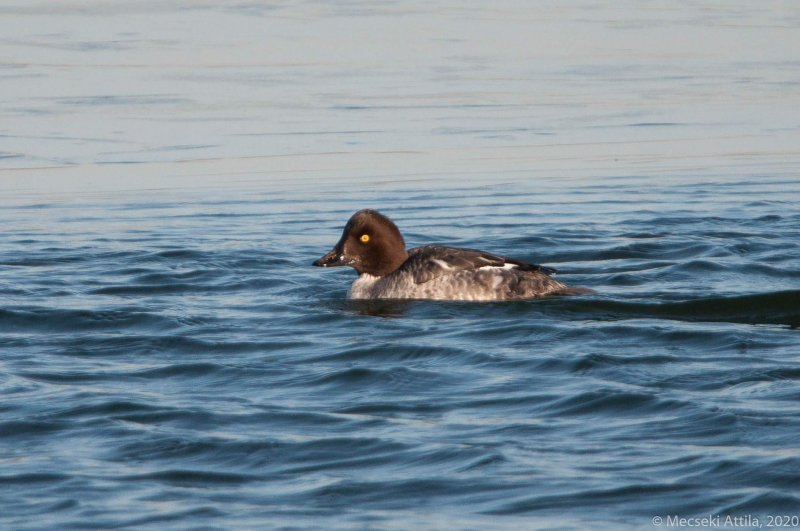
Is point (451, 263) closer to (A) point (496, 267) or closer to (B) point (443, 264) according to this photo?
(B) point (443, 264)

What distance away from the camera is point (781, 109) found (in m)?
19.3

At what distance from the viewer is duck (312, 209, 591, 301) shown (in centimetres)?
1119

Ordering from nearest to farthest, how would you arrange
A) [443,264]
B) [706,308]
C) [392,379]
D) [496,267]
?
[392,379] → [706,308] → [496,267] → [443,264]

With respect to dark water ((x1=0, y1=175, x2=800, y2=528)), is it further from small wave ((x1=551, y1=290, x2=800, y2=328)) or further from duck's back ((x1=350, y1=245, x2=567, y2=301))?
duck's back ((x1=350, y1=245, x2=567, y2=301))

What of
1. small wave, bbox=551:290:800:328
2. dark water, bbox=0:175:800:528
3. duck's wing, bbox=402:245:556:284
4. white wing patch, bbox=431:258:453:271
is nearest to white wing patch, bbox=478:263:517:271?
duck's wing, bbox=402:245:556:284

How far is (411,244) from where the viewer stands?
47.1 ft

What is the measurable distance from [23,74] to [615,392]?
51.4ft

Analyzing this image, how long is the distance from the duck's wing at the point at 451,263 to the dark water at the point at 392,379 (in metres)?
0.27

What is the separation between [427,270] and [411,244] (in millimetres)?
2965

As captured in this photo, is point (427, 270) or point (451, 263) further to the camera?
point (427, 270)

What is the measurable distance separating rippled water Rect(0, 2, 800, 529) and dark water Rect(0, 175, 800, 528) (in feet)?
0.09

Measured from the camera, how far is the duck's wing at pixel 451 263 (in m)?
11.2

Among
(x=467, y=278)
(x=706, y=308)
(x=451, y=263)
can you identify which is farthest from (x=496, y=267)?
(x=706, y=308)

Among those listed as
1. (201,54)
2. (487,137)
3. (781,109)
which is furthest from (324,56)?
(781,109)
